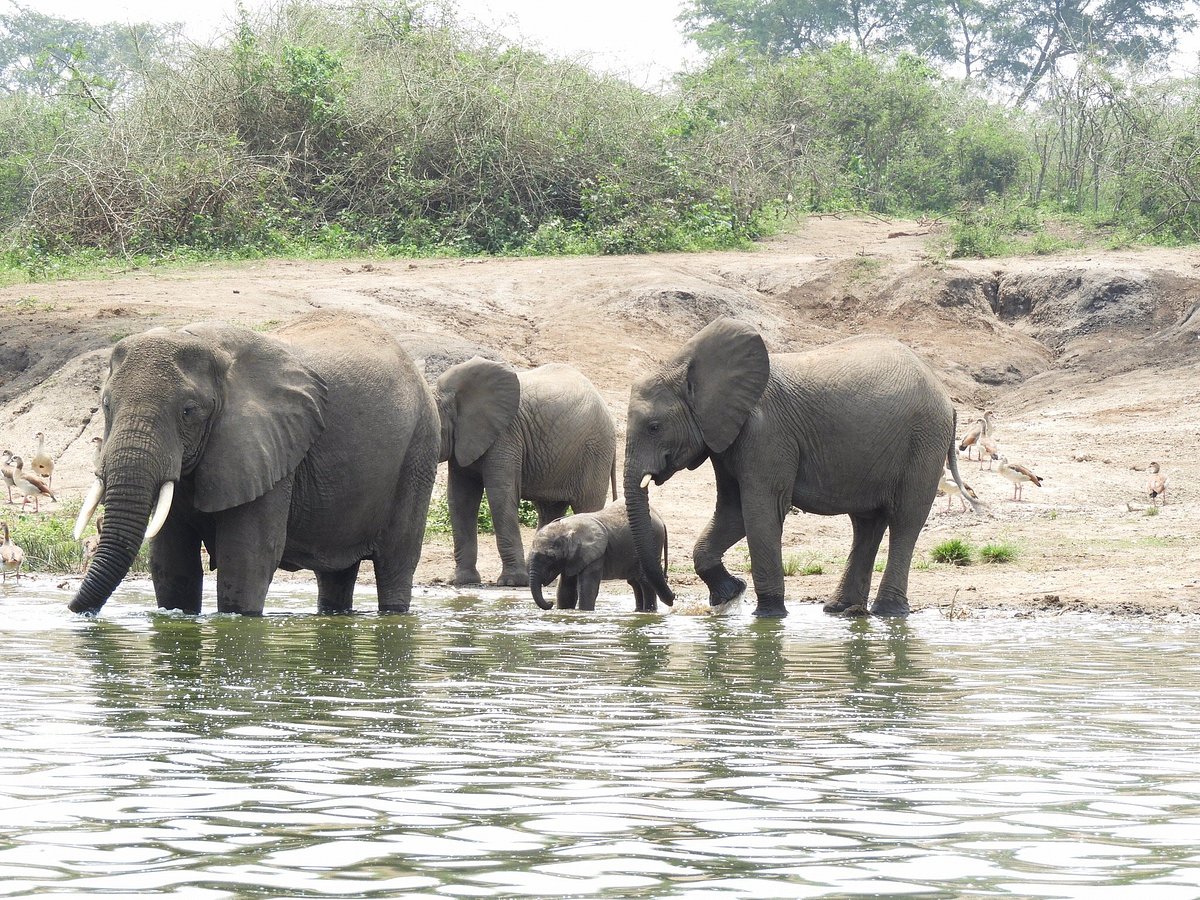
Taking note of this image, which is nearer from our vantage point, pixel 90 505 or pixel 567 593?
pixel 90 505

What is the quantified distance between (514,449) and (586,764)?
27.5 ft

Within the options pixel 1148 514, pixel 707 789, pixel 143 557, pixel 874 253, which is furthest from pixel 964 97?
pixel 707 789

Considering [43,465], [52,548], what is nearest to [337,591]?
[52,548]

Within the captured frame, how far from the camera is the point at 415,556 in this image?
11.0 metres

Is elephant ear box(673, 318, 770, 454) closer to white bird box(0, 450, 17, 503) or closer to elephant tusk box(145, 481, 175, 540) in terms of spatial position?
elephant tusk box(145, 481, 175, 540)

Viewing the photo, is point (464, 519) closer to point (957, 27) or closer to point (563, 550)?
point (563, 550)

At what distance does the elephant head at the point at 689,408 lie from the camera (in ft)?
35.8

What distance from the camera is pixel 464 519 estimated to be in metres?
14.0

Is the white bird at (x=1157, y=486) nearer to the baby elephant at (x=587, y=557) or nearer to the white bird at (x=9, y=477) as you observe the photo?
the baby elephant at (x=587, y=557)

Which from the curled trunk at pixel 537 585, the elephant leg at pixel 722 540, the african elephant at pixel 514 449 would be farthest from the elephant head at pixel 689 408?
the african elephant at pixel 514 449

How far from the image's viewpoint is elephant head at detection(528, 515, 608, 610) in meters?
12.0

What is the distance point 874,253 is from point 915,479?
14370 mm

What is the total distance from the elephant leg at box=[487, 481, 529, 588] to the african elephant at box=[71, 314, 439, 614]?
9.26 feet

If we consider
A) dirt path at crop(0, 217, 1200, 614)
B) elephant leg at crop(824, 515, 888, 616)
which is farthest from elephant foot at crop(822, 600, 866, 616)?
dirt path at crop(0, 217, 1200, 614)
